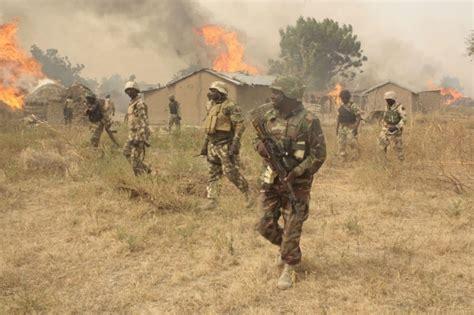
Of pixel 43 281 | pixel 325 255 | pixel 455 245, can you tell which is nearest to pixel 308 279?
pixel 325 255

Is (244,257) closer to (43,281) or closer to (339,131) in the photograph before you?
(43,281)

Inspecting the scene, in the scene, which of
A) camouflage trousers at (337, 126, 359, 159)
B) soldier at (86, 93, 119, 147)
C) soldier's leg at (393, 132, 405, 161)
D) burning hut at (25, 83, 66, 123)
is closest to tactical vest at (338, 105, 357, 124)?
camouflage trousers at (337, 126, 359, 159)

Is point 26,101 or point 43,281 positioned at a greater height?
point 26,101

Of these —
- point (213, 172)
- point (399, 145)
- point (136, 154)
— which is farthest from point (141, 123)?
point (399, 145)

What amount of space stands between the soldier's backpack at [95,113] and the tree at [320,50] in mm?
35690

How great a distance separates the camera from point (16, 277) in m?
4.40

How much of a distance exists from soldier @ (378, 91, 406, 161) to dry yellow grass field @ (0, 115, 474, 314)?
0.60m

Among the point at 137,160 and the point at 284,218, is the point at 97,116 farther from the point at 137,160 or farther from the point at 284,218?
the point at 284,218

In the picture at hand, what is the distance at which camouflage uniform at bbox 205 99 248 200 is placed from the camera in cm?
643

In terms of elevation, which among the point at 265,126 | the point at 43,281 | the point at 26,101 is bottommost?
the point at 43,281

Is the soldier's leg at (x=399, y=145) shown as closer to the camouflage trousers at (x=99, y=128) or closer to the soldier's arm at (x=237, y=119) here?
the soldier's arm at (x=237, y=119)

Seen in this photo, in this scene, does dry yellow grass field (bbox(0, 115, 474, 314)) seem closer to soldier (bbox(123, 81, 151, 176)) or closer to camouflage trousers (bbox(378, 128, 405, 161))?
soldier (bbox(123, 81, 151, 176))

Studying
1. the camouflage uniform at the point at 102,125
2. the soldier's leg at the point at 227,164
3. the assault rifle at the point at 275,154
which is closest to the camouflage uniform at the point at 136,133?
the soldier's leg at the point at 227,164

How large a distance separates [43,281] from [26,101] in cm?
2325
